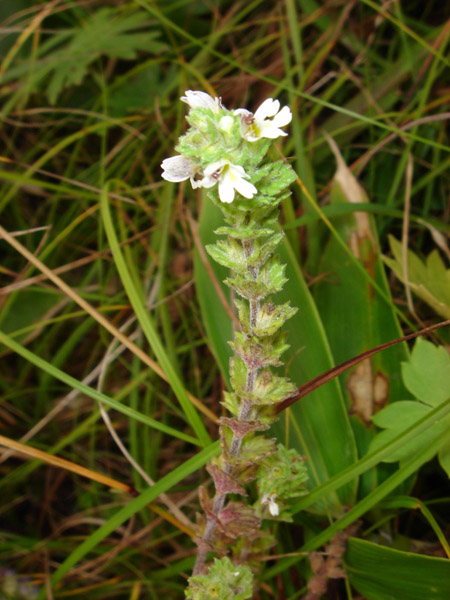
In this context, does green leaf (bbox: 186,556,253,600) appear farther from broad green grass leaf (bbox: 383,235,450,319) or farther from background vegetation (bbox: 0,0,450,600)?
broad green grass leaf (bbox: 383,235,450,319)

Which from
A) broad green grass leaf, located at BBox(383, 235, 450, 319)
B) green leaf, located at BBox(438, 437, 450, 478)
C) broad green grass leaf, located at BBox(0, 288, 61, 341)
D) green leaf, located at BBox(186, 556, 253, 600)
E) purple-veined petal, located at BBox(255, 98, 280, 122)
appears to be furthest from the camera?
broad green grass leaf, located at BBox(0, 288, 61, 341)

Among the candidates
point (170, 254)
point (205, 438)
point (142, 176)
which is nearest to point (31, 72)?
point (142, 176)

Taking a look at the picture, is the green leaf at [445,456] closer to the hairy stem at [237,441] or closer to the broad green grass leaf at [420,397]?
the broad green grass leaf at [420,397]

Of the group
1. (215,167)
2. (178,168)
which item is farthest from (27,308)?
(215,167)

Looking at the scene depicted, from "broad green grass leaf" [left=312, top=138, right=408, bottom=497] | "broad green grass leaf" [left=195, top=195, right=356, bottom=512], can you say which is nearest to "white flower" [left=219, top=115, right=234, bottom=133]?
"broad green grass leaf" [left=195, top=195, right=356, bottom=512]

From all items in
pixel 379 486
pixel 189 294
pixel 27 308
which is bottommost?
pixel 379 486

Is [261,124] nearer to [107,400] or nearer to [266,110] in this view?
[266,110]
